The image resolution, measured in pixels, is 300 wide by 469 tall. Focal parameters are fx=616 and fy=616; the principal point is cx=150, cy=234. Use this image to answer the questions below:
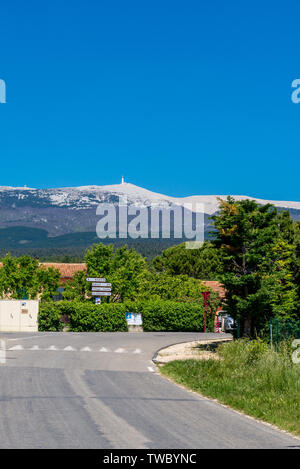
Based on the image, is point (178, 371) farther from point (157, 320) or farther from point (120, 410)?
point (157, 320)

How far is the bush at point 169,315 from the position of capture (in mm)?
49906

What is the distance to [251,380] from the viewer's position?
16125mm

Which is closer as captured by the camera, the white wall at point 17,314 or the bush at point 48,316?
the white wall at point 17,314

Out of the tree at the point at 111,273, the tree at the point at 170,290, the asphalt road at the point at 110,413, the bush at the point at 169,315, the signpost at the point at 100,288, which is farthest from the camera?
the tree at the point at 170,290

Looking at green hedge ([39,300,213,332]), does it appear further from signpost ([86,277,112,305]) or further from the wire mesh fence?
the wire mesh fence

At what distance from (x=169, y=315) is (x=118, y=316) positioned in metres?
4.61

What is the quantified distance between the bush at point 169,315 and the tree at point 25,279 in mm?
13751

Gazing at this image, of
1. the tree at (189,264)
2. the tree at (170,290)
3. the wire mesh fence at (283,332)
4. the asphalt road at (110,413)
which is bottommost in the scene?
the asphalt road at (110,413)

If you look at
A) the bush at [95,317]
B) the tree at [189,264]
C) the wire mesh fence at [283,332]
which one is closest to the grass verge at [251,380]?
the wire mesh fence at [283,332]

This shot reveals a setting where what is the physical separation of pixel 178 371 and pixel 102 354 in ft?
27.7

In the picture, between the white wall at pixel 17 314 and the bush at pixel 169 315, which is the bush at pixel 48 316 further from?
the bush at pixel 169 315

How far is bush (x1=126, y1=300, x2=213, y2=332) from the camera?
164ft

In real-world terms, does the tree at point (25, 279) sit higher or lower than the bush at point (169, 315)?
higher

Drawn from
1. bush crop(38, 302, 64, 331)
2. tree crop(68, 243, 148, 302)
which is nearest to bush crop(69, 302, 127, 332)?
bush crop(38, 302, 64, 331)
